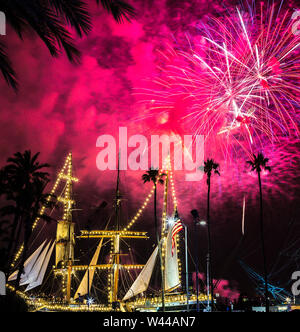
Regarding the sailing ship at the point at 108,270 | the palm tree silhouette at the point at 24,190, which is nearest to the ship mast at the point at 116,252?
the sailing ship at the point at 108,270

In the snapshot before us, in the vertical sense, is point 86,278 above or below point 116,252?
below

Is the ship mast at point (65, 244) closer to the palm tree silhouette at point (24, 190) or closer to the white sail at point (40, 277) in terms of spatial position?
Answer: the white sail at point (40, 277)

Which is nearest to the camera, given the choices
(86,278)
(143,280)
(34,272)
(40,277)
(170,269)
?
(170,269)

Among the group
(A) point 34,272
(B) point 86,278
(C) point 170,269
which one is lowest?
(B) point 86,278

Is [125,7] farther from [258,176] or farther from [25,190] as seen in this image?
[258,176]

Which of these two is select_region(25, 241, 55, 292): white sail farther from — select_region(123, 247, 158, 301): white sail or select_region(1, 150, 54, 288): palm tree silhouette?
select_region(1, 150, 54, 288): palm tree silhouette

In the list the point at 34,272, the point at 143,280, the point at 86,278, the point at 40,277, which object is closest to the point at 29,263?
the point at 34,272

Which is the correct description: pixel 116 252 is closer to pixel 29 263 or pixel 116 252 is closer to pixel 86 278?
pixel 86 278
